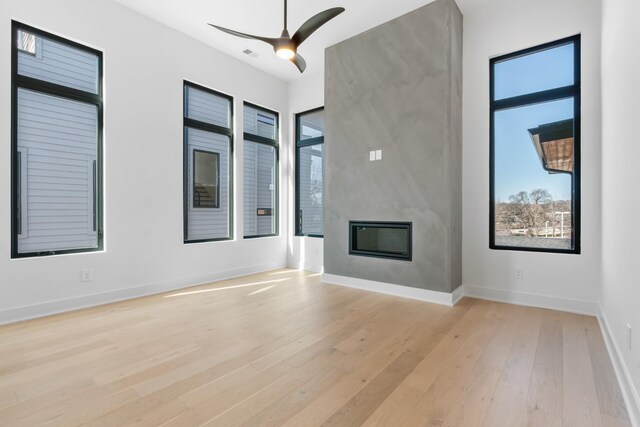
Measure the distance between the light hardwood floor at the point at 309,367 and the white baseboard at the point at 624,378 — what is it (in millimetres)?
47

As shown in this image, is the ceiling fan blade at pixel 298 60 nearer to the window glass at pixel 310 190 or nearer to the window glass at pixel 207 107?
the window glass at pixel 207 107

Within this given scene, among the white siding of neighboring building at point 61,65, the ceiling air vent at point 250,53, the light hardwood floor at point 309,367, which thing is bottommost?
the light hardwood floor at point 309,367

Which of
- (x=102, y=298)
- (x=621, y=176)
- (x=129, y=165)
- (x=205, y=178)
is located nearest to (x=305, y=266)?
(x=205, y=178)

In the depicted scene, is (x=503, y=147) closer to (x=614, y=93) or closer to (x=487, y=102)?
(x=487, y=102)

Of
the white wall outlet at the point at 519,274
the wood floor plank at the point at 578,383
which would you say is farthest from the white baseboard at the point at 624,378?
the white wall outlet at the point at 519,274

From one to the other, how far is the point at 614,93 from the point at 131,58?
16.0 ft

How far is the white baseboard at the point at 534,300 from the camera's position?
3223 mm

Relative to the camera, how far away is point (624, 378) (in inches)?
73.7

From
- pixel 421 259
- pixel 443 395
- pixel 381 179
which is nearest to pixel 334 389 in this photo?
pixel 443 395

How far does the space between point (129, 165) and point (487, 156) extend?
14.3ft

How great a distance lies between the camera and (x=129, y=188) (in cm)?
382

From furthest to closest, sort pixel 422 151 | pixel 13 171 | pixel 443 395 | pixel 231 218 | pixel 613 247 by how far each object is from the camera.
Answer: pixel 231 218, pixel 422 151, pixel 13 171, pixel 613 247, pixel 443 395

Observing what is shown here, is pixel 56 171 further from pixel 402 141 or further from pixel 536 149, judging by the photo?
pixel 536 149

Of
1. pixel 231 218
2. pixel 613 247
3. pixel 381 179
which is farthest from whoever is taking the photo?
pixel 231 218
